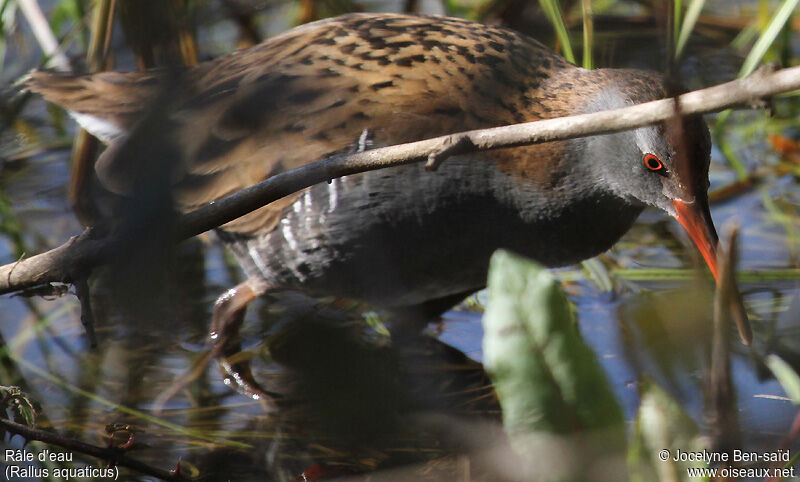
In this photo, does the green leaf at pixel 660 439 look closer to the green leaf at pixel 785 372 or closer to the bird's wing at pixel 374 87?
the green leaf at pixel 785 372

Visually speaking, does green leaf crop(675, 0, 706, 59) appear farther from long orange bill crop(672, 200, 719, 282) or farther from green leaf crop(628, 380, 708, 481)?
green leaf crop(628, 380, 708, 481)

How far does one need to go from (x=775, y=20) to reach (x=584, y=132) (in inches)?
68.5

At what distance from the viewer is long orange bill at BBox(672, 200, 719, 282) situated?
2402 millimetres

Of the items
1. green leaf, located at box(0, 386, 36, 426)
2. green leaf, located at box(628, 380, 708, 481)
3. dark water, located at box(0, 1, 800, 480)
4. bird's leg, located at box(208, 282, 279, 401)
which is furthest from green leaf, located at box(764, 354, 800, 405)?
bird's leg, located at box(208, 282, 279, 401)

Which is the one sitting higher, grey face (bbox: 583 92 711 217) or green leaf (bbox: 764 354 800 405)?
green leaf (bbox: 764 354 800 405)

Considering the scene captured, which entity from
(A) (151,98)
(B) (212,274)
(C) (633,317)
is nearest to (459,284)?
(B) (212,274)

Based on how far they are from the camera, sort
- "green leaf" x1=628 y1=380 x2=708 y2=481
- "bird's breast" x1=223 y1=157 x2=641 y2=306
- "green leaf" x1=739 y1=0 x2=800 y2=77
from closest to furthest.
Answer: "green leaf" x1=628 y1=380 x2=708 y2=481
"bird's breast" x1=223 y1=157 x2=641 y2=306
"green leaf" x1=739 y1=0 x2=800 y2=77

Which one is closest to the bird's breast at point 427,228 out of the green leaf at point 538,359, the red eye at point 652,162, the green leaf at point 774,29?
the red eye at point 652,162

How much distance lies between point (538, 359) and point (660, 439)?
0.21 meters

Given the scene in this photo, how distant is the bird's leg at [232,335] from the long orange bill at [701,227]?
53.1 inches

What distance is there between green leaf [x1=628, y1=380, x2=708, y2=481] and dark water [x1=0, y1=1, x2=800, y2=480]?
0.30 ft

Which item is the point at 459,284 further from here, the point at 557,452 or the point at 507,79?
the point at 557,452

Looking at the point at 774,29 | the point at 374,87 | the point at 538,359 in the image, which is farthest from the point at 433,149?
the point at 774,29

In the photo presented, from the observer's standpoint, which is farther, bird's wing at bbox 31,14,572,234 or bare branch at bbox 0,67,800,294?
bird's wing at bbox 31,14,572,234
